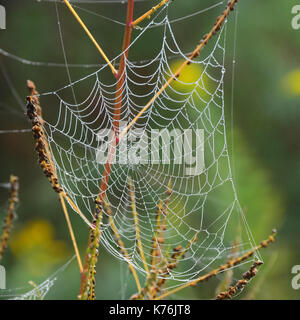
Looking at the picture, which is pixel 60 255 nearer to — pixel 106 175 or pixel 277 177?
pixel 277 177

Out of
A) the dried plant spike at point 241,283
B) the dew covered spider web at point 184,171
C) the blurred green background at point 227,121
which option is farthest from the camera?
the blurred green background at point 227,121

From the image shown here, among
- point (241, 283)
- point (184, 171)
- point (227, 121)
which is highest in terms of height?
point (227, 121)

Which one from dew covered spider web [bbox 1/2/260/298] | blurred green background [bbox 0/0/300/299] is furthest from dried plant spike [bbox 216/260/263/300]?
blurred green background [bbox 0/0/300/299]

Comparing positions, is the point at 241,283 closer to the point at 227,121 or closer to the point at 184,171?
the point at 184,171

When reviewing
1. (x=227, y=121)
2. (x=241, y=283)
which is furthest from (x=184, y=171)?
(x=241, y=283)

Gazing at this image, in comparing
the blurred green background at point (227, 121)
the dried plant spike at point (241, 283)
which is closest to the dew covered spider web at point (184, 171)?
the blurred green background at point (227, 121)

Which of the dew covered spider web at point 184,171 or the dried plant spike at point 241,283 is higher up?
the dew covered spider web at point 184,171

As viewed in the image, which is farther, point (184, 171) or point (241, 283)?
point (184, 171)

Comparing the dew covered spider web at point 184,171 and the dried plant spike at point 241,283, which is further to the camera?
the dew covered spider web at point 184,171

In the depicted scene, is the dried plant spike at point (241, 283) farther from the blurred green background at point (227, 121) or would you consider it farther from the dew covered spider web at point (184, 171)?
the blurred green background at point (227, 121)

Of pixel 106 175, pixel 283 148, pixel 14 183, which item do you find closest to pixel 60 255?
pixel 283 148
